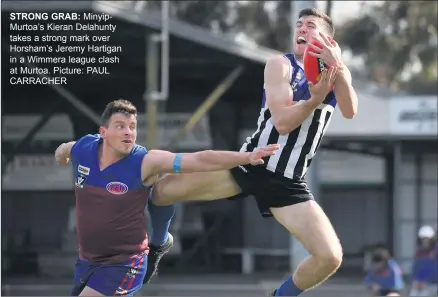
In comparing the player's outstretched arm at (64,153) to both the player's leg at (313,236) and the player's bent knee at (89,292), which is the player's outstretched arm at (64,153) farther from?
the player's leg at (313,236)

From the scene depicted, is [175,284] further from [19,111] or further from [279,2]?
[279,2]

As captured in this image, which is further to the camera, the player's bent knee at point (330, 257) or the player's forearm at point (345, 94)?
the player's bent knee at point (330, 257)

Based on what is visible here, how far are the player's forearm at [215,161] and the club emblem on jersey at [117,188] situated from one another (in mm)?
440

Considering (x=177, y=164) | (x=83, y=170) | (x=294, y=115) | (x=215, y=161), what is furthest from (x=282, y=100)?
(x=83, y=170)

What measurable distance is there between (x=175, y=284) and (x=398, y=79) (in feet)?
67.9

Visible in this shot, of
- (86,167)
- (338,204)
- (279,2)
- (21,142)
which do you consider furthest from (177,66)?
(279,2)

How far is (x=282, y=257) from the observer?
80.9ft

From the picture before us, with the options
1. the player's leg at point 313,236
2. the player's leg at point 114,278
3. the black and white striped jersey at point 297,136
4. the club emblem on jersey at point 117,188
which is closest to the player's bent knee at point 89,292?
the player's leg at point 114,278

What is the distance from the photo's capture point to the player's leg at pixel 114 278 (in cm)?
708

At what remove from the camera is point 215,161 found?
6.75m

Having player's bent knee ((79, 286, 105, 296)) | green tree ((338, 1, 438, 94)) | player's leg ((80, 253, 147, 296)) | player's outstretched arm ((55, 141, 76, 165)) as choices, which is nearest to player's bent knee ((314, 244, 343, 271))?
player's leg ((80, 253, 147, 296))

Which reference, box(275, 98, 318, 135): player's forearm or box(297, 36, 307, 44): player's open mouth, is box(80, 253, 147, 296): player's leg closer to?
box(275, 98, 318, 135): player's forearm

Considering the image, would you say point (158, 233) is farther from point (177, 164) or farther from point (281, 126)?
point (281, 126)

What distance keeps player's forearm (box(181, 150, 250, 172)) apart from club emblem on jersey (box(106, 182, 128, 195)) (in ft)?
1.44
